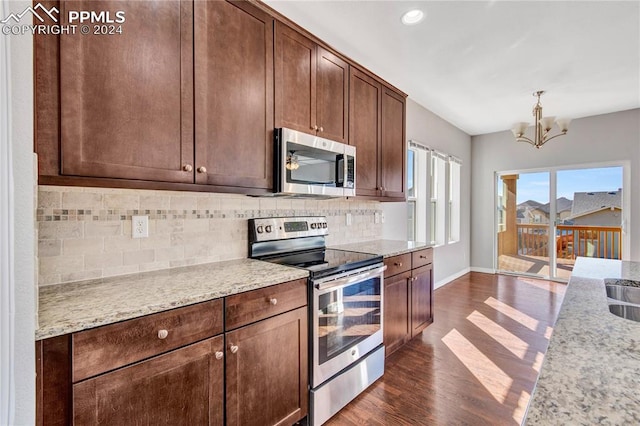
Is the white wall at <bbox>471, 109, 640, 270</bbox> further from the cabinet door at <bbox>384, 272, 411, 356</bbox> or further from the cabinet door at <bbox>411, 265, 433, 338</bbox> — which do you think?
the cabinet door at <bbox>384, 272, 411, 356</bbox>

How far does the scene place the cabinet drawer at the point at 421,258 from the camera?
8.82 ft

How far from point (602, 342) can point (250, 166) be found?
164 cm

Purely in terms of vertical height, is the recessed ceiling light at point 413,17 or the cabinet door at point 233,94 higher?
the recessed ceiling light at point 413,17

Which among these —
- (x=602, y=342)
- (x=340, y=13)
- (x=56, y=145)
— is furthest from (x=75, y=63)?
(x=602, y=342)

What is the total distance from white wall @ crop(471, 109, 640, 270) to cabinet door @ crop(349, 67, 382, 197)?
3.99 meters

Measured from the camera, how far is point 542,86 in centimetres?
350

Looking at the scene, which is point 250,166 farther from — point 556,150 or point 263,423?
point 556,150

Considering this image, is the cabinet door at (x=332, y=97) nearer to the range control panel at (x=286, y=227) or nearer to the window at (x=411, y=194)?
the range control panel at (x=286, y=227)

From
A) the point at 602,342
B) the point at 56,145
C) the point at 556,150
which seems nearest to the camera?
the point at 602,342

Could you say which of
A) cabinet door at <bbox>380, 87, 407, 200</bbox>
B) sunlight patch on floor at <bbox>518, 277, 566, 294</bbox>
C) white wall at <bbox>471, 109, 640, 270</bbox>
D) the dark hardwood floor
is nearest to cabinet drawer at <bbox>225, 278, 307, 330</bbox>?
the dark hardwood floor

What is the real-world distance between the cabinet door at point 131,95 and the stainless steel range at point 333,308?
0.84 meters

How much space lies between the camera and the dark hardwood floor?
1.85 metres

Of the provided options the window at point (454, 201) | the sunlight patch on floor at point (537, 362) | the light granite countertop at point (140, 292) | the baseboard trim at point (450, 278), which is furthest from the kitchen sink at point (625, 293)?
Result: the window at point (454, 201)

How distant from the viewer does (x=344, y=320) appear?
193 centimetres
